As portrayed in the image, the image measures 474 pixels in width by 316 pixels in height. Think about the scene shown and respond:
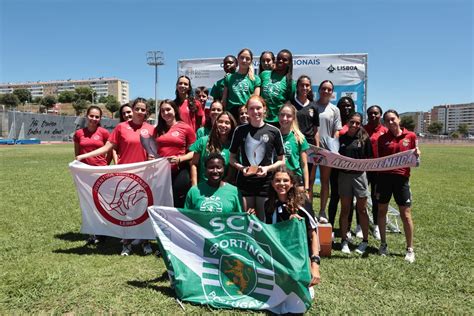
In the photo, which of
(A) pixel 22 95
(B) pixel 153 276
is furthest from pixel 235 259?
(A) pixel 22 95

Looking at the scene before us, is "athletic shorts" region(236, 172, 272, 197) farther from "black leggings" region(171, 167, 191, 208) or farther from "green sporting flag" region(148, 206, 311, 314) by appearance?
"black leggings" region(171, 167, 191, 208)

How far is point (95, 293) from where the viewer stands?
13.3 ft

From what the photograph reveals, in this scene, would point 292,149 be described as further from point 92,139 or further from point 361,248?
point 92,139

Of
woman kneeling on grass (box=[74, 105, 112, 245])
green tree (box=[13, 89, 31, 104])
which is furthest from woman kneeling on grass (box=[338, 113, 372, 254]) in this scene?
green tree (box=[13, 89, 31, 104])

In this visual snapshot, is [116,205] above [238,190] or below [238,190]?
below

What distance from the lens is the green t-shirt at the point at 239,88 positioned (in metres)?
5.63

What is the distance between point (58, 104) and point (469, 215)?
12952cm

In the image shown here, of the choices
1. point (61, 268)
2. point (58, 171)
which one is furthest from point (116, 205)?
point (58, 171)

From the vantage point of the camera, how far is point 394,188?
208 inches

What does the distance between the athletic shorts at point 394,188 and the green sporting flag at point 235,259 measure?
7.55 ft

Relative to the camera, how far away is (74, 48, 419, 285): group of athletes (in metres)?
4.16

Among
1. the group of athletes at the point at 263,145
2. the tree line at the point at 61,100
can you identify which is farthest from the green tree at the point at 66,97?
the group of athletes at the point at 263,145

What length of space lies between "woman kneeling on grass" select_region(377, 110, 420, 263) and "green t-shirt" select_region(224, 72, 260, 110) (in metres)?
2.09

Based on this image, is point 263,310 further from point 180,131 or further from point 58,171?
point 58,171
